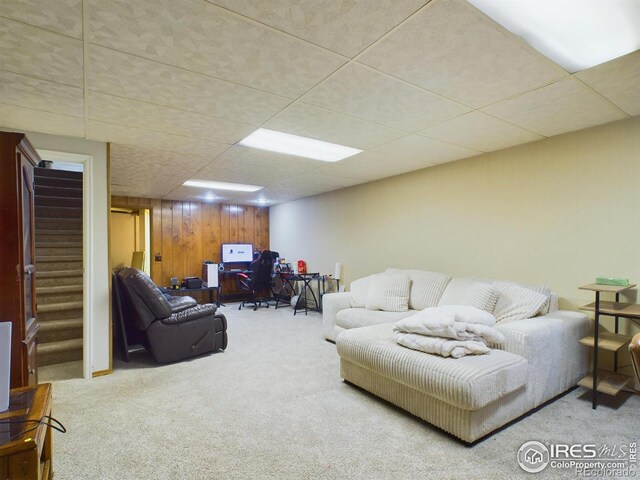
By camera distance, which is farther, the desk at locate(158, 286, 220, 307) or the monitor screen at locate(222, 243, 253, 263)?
the monitor screen at locate(222, 243, 253, 263)

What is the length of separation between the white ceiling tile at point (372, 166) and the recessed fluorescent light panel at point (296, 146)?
0.18m

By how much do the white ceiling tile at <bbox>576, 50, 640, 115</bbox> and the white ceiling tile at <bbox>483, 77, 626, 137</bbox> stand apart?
0.05m

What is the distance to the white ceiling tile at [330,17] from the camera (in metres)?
1.33

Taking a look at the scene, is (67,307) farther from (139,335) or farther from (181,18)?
(181,18)

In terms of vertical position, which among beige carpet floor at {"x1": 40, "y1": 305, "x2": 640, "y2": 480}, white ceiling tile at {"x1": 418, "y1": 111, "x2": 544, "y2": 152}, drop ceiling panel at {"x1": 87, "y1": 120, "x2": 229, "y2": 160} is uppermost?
white ceiling tile at {"x1": 418, "y1": 111, "x2": 544, "y2": 152}

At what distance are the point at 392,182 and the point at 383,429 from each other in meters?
3.38

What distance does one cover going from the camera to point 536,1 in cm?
138

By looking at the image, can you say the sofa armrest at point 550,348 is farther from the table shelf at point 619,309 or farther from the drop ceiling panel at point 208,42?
the drop ceiling panel at point 208,42

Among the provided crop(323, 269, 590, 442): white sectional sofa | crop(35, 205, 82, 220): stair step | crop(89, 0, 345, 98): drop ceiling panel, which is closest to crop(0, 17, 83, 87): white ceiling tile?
crop(89, 0, 345, 98): drop ceiling panel

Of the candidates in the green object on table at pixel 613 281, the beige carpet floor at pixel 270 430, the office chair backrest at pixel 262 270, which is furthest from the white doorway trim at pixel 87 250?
the green object on table at pixel 613 281

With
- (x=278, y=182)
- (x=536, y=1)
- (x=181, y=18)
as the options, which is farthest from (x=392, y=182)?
(x=181, y=18)

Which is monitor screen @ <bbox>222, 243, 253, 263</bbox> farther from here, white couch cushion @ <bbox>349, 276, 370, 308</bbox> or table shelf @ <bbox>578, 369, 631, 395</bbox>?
table shelf @ <bbox>578, 369, 631, 395</bbox>

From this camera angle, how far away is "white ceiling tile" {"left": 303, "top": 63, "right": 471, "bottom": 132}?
195cm

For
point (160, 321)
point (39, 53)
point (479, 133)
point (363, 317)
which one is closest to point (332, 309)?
point (363, 317)
